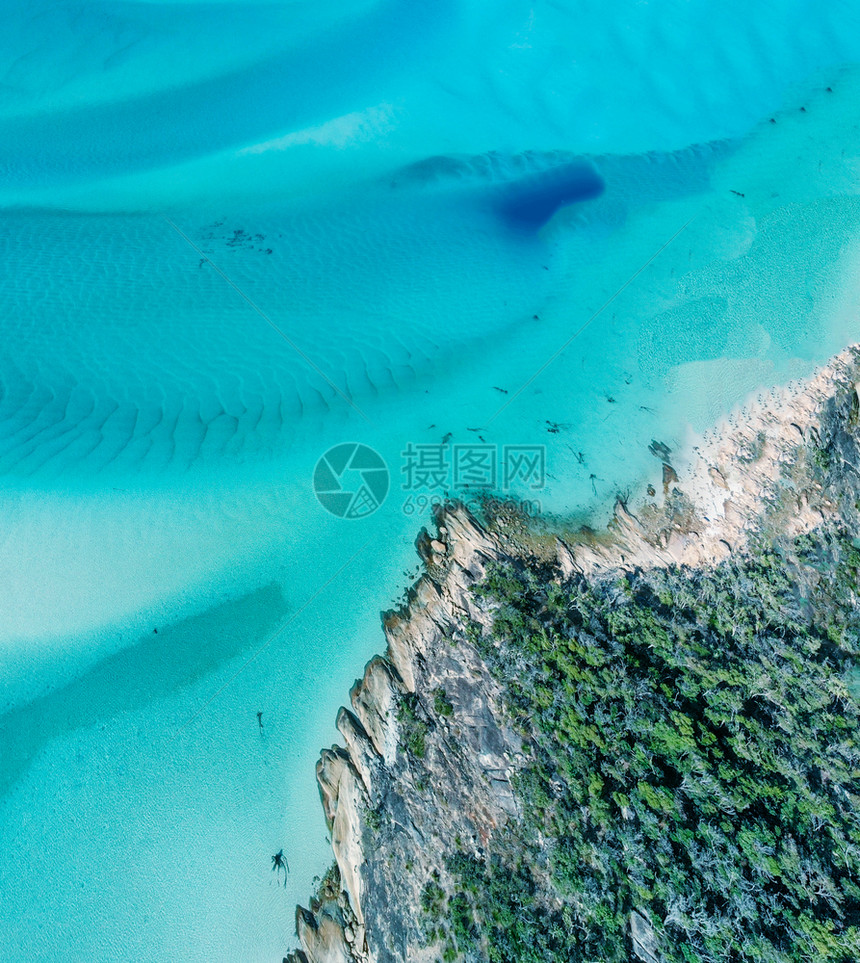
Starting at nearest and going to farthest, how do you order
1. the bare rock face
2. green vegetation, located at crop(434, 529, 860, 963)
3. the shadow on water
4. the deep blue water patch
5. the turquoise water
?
1. green vegetation, located at crop(434, 529, 860, 963)
2. the bare rock face
3. the turquoise water
4. the shadow on water
5. the deep blue water patch

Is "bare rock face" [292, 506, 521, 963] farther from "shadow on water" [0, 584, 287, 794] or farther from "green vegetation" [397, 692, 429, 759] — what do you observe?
"shadow on water" [0, 584, 287, 794]

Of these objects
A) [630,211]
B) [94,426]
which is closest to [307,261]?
[94,426]

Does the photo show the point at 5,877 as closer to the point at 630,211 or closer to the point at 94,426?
the point at 94,426

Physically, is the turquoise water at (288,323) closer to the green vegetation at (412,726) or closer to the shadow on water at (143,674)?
the shadow on water at (143,674)

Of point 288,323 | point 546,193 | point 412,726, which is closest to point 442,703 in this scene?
point 412,726

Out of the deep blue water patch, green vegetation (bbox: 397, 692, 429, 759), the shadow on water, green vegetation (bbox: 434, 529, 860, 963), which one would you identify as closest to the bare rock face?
green vegetation (bbox: 397, 692, 429, 759)
